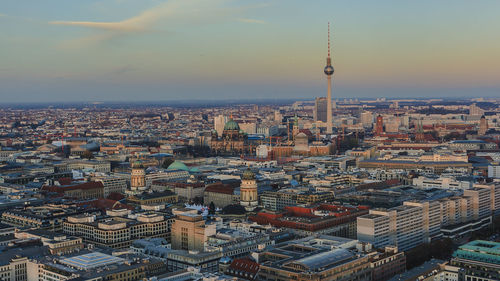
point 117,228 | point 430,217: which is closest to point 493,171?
Answer: point 430,217

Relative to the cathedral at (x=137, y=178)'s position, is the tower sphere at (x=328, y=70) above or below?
above

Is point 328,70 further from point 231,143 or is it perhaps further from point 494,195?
point 494,195

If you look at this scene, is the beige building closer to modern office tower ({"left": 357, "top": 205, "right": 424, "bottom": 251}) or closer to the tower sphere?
modern office tower ({"left": 357, "top": 205, "right": 424, "bottom": 251})

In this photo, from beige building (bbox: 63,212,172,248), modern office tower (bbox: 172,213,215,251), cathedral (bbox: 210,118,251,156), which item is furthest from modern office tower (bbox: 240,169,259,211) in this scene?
cathedral (bbox: 210,118,251,156)

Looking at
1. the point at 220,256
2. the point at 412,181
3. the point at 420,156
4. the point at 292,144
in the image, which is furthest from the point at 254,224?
the point at 292,144

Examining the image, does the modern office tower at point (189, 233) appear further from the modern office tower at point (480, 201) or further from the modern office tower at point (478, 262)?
the modern office tower at point (480, 201)

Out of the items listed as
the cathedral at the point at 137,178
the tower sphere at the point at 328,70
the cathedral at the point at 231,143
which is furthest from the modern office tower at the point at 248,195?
the tower sphere at the point at 328,70
